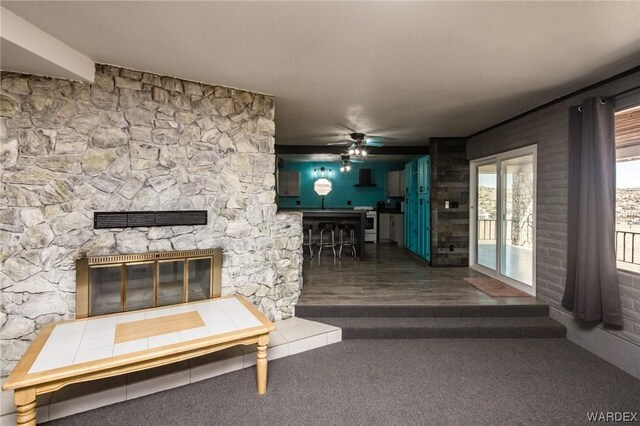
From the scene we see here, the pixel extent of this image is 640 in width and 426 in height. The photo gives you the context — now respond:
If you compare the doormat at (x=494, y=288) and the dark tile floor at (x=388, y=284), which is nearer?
the dark tile floor at (x=388, y=284)

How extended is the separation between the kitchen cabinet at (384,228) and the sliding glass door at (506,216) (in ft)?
11.1

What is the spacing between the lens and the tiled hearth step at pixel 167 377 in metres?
2.14

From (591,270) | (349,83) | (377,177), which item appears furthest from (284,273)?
(377,177)

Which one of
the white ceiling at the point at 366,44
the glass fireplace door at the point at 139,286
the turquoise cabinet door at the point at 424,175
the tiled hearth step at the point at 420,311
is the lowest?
the tiled hearth step at the point at 420,311

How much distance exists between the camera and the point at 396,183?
874cm

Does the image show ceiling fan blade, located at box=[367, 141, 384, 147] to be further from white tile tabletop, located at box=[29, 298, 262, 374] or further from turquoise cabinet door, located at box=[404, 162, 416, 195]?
white tile tabletop, located at box=[29, 298, 262, 374]

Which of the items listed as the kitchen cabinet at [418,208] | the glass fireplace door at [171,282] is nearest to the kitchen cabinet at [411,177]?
the kitchen cabinet at [418,208]

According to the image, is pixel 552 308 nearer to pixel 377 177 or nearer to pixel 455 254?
pixel 455 254

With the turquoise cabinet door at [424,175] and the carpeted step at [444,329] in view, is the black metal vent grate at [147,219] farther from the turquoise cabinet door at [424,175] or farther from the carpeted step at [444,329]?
the turquoise cabinet door at [424,175]

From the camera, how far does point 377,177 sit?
9.22 metres

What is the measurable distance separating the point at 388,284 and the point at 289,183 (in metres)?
5.03

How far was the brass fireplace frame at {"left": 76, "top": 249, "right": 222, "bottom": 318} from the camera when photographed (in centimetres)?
255

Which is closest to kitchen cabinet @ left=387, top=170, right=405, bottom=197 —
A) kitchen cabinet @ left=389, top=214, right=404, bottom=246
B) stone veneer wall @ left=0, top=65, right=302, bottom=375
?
kitchen cabinet @ left=389, top=214, right=404, bottom=246

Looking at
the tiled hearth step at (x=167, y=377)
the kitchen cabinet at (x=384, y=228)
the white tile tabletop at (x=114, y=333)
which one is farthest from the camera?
the kitchen cabinet at (x=384, y=228)
